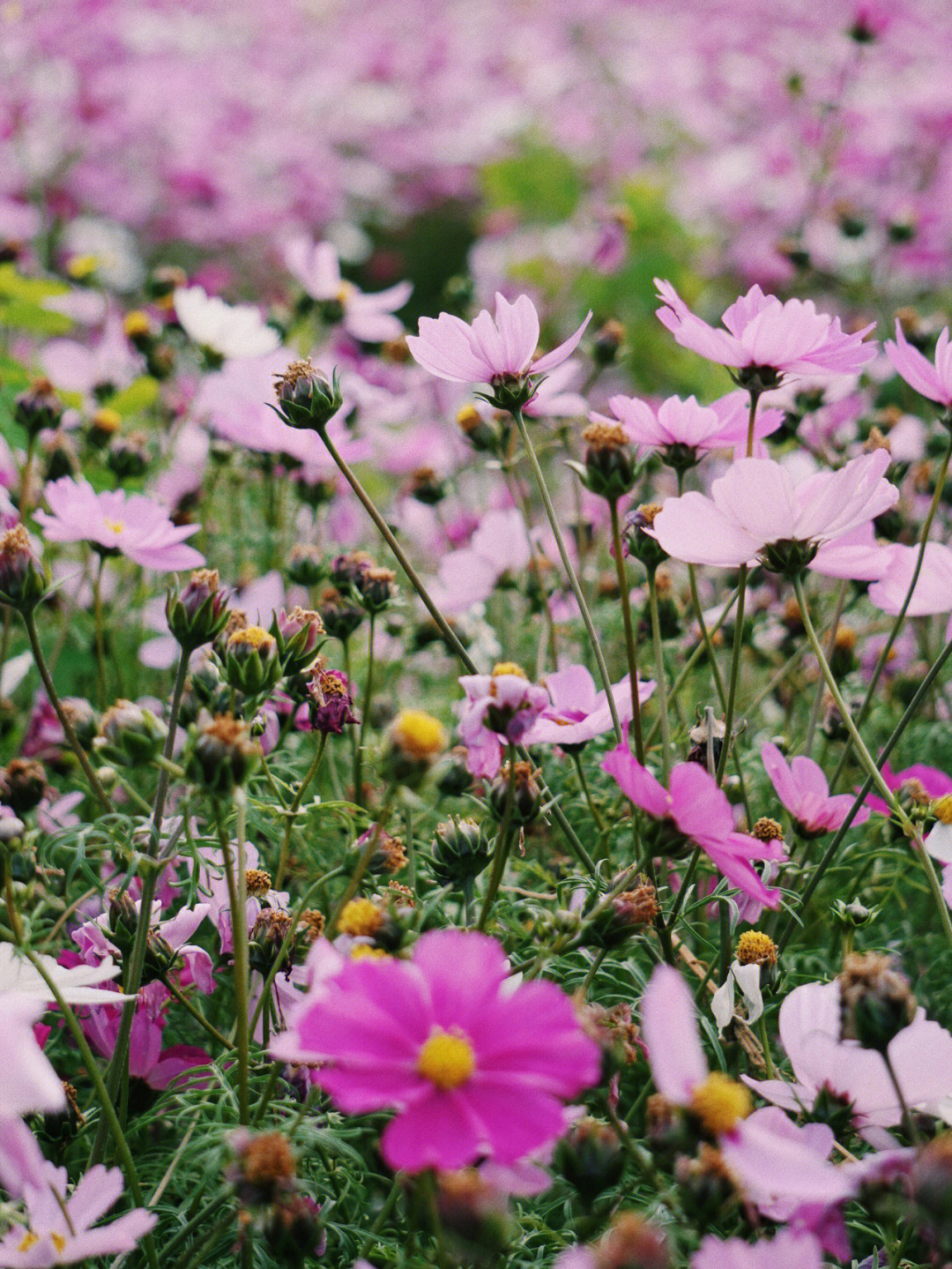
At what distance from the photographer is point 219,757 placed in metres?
0.37

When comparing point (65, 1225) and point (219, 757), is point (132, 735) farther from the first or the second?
point (65, 1225)

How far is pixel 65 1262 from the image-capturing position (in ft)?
1.10

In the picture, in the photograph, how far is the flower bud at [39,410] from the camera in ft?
2.51

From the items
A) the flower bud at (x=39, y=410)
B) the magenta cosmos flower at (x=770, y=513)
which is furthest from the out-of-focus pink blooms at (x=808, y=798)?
the flower bud at (x=39, y=410)

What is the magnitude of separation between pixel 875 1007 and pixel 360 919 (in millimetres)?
164

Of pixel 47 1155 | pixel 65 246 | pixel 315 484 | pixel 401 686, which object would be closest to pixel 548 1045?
pixel 47 1155

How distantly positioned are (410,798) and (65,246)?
2.08m

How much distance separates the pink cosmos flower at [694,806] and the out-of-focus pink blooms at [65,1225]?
0.20 metres

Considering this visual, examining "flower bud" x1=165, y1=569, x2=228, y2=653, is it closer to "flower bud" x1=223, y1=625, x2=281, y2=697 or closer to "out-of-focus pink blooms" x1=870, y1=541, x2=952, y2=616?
"flower bud" x1=223, y1=625, x2=281, y2=697

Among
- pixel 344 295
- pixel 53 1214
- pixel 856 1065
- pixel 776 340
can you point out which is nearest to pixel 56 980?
pixel 53 1214

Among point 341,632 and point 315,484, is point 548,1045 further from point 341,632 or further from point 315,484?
point 315,484

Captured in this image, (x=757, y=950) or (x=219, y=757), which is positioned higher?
(x=219, y=757)

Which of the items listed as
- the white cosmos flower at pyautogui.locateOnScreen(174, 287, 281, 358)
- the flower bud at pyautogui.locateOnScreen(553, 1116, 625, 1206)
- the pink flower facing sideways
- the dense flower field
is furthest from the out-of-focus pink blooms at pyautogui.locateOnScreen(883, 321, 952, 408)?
the white cosmos flower at pyautogui.locateOnScreen(174, 287, 281, 358)

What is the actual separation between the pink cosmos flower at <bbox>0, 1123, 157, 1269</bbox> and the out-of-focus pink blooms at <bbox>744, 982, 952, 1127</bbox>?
8.6 inches
